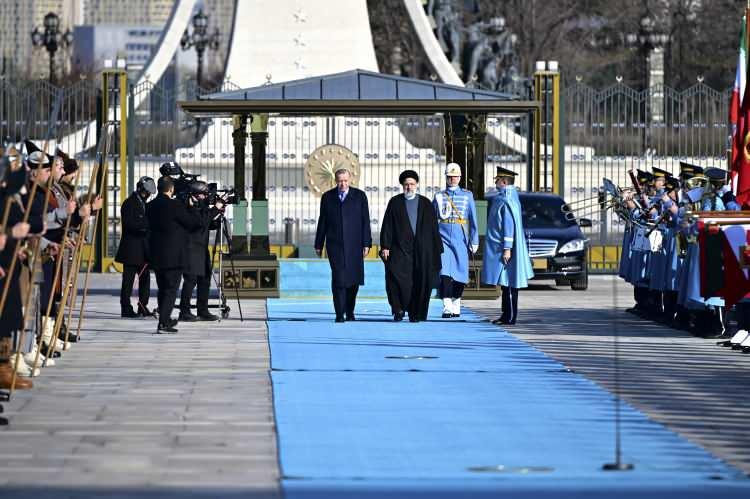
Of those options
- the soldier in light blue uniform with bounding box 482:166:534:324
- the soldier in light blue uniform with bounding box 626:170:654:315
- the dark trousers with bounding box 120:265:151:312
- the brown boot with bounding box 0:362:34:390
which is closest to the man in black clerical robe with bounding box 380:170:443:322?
the soldier in light blue uniform with bounding box 482:166:534:324

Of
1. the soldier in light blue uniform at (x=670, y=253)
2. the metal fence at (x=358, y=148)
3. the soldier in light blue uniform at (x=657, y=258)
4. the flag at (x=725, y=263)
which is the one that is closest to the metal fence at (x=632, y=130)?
the metal fence at (x=358, y=148)

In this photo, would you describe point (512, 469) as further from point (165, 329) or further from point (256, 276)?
point (256, 276)

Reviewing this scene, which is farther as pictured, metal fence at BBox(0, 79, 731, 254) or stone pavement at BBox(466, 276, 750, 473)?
metal fence at BBox(0, 79, 731, 254)

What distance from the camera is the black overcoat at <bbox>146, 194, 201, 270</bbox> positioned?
20.2 m

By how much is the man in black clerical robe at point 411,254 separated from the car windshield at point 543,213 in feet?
23.2

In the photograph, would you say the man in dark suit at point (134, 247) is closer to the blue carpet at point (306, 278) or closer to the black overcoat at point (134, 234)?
the black overcoat at point (134, 234)

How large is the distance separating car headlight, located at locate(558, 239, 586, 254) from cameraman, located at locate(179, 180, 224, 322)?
7.42 meters

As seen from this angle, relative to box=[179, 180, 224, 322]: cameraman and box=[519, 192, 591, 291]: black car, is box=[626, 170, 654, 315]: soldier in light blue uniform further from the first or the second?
box=[179, 180, 224, 322]: cameraman

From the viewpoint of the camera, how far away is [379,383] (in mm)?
15320

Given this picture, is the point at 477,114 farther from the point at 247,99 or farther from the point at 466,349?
the point at 466,349

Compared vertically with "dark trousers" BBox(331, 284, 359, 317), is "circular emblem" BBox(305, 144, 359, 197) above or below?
above

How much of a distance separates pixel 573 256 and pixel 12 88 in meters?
10.7

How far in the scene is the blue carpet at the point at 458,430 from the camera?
1046 centimetres

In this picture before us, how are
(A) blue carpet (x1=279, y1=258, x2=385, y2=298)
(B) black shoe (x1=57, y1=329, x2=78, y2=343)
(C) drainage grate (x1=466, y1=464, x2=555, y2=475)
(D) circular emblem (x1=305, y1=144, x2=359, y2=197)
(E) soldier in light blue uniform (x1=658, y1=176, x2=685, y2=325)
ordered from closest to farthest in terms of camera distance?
1. (C) drainage grate (x1=466, y1=464, x2=555, y2=475)
2. (B) black shoe (x1=57, y1=329, x2=78, y2=343)
3. (E) soldier in light blue uniform (x1=658, y1=176, x2=685, y2=325)
4. (A) blue carpet (x1=279, y1=258, x2=385, y2=298)
5. (D) circular emblem (x1=305, y1=144, x2=359, y2=197)
